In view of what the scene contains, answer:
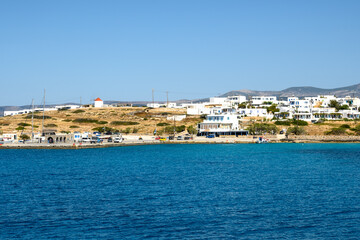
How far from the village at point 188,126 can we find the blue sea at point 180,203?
1878 inches

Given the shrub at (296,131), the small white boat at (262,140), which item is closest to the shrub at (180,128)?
the small white boat at (262,140)

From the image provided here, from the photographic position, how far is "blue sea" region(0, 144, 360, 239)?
25.5m

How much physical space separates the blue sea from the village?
47711 mm

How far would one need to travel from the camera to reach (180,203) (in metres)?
32.7

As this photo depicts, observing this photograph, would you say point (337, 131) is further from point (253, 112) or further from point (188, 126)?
point (188, 126)

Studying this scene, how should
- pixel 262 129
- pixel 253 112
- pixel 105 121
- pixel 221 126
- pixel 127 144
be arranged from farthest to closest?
pixel 253 112 < pixel 105 121 < pixel 221 126 < pixel 262 129 < pixel 127 144

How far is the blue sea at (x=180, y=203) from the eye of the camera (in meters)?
25.5

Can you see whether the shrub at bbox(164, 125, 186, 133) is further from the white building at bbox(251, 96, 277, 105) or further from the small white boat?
the white building at bbox(251, 96, 277, 105)

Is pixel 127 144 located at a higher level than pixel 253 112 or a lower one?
lower

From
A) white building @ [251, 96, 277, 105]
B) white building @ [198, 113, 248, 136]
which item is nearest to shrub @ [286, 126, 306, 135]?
white building @ [198, 113, 248, 136]

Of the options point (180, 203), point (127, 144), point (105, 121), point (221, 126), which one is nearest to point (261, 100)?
point (221, 126)

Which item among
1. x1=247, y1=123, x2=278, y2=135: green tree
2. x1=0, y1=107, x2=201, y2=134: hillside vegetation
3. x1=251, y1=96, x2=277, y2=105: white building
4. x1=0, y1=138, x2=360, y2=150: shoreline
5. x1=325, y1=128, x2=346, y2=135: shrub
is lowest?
x1=0, y1=138, x2=360, y2=150: shoreline

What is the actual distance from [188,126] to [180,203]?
100 m

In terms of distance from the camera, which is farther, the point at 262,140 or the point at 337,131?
the point at 337,131
